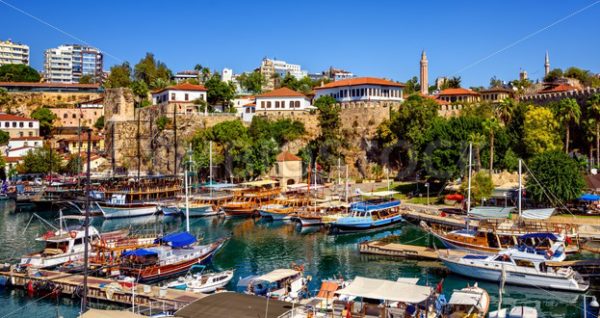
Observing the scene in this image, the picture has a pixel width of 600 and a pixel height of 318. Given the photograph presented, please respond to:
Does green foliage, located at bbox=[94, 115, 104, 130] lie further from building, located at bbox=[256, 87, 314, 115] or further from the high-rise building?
the high-rise building

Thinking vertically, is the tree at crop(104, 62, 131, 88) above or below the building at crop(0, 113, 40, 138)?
above

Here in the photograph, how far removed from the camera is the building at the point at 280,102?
74938mm

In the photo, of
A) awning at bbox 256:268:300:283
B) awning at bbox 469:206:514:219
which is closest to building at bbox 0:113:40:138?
awning at bbox 469:206:514:219

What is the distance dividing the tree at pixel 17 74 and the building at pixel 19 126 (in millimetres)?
21003

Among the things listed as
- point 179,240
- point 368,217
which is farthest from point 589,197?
point 179,240

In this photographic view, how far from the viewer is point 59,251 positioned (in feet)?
106

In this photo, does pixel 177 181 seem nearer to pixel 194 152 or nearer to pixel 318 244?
pixel 194 152

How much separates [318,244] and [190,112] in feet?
133

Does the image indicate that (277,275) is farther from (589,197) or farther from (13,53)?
(13,53)

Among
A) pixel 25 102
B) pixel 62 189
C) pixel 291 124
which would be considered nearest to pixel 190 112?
pixel 291 124

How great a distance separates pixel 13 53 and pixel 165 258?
449 ft

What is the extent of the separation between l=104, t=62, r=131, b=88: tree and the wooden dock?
77.6m

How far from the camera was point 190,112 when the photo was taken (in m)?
75.4

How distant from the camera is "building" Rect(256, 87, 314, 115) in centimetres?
7494
